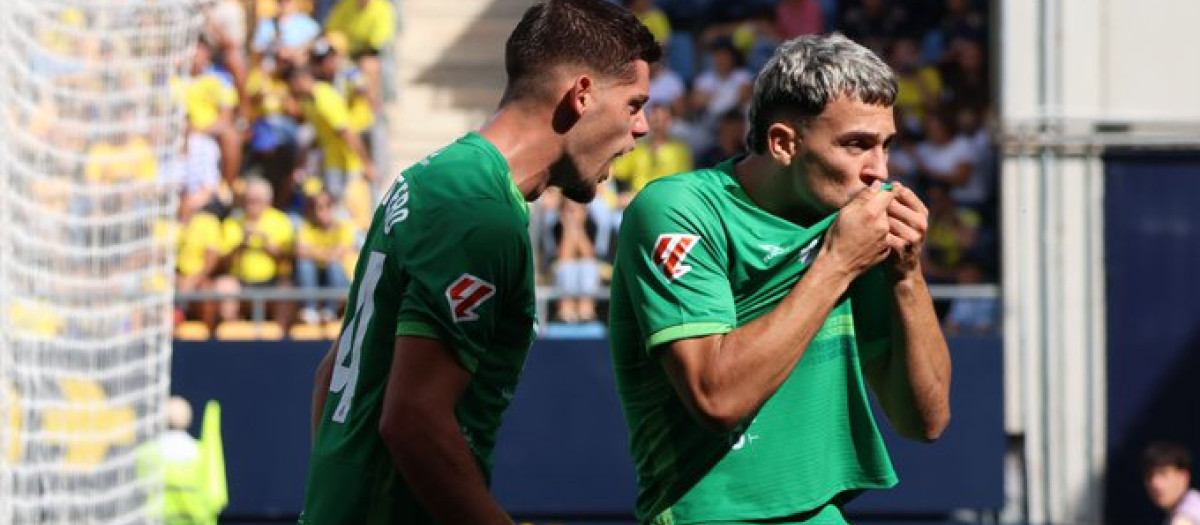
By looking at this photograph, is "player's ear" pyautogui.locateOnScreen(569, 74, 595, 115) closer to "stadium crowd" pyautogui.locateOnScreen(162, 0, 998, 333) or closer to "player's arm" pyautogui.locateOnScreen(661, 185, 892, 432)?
"player's arm" pyautogui.locateOnScreen(661, 185, 892, 432)

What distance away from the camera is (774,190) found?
13.4ft

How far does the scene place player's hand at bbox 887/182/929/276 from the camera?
392 centimetres

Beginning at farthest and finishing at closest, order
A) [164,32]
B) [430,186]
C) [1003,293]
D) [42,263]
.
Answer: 1. [1003,293]
2. [164,32]
3. [42,263]
4. [430,186]

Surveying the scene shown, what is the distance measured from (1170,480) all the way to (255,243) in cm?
562

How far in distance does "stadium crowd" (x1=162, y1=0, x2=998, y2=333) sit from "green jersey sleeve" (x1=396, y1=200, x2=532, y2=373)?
8299 mm

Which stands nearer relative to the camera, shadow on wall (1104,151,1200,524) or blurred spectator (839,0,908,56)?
shadow on wall (1104,151,1200,524)

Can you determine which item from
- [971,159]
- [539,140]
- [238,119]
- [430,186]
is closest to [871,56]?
[539,140]

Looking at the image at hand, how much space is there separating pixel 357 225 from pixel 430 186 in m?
9.03

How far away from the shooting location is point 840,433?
4016 mm

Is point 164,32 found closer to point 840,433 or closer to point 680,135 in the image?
point 680,135

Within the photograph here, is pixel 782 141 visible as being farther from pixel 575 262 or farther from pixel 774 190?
pixel 575 262

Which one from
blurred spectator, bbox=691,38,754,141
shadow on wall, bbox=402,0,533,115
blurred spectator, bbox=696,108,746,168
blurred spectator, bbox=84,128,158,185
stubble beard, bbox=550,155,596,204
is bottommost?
stubble beard, bbox=550,155,596,204

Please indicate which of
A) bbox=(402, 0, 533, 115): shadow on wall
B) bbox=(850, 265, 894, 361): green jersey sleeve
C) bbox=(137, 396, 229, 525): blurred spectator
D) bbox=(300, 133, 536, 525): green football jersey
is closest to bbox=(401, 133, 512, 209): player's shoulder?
bbox=(300, 133, 536, 525): green football jersey

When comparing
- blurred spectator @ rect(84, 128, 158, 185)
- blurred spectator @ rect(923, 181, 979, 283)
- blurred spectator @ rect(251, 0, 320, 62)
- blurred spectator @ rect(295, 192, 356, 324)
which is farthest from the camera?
blurred spectator @ rect(251, 0, 320, 62)
